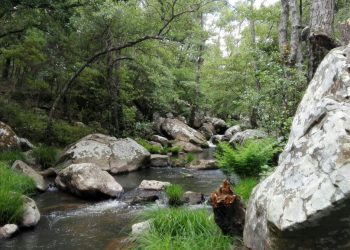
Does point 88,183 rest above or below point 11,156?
below

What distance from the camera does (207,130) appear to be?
29.2m

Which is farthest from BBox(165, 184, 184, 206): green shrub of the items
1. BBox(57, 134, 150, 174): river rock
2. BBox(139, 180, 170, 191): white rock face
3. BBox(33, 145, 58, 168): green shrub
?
BBox(33, 145, 58, 168): green shrub

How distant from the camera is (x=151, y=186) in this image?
10.7 metres

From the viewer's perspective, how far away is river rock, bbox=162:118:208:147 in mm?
22858

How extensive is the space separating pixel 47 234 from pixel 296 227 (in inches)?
209

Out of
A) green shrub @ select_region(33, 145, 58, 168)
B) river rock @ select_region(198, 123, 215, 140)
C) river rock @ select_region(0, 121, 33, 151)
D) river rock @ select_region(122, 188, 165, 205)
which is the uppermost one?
river rock @ select_region(198, 123, 215, 140)

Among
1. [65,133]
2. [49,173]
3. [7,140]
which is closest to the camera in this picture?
[49,173]

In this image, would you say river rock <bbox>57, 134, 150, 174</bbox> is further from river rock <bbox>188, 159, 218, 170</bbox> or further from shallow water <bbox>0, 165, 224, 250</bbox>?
shallow water <bbox>0, 165, 224, 250</bbox>

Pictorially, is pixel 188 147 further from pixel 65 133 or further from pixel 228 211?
pixel 228 211

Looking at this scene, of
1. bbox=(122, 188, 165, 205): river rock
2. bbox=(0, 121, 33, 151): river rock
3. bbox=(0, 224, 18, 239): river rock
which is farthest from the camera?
bbox=(0, 121, 33, 151): river rock

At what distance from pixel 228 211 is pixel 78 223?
382cm

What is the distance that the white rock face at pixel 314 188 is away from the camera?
9.74 ft

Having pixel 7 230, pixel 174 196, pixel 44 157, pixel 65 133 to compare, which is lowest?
pixel 7 230

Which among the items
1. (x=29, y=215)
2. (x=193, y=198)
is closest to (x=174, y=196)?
(x=193, y=198)
